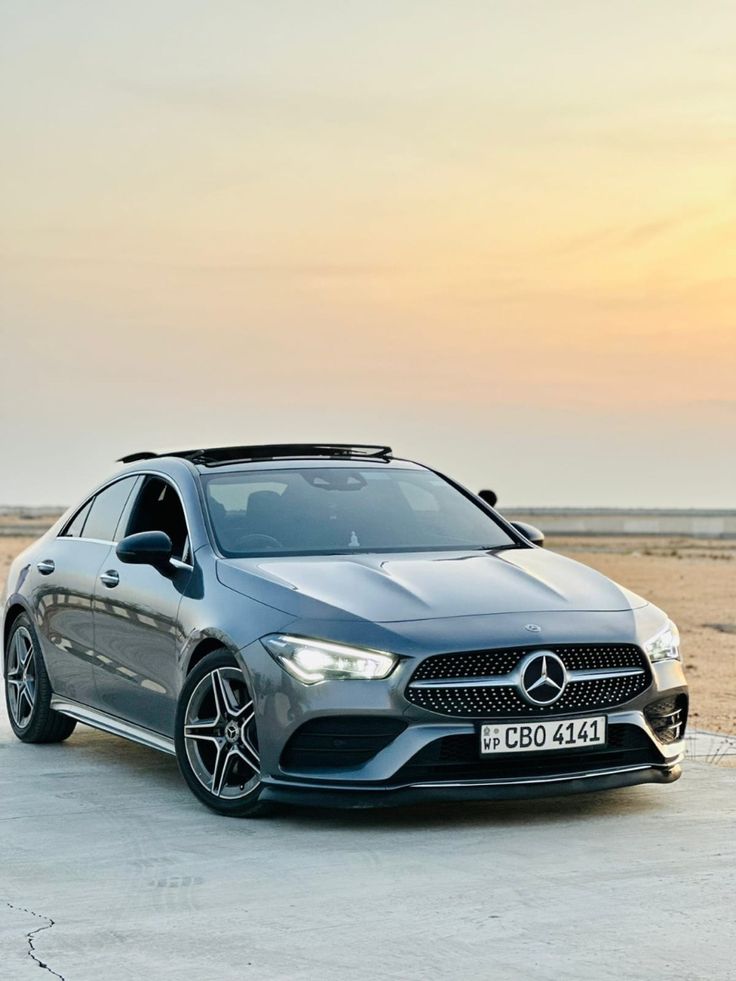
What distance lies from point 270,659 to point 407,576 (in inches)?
32.5

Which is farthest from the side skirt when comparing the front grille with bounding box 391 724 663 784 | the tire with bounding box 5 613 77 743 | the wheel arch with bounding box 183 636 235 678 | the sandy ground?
the sandy ground

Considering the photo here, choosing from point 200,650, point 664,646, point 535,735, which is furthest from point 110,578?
point 664,646

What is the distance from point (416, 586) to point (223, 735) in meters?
1.07

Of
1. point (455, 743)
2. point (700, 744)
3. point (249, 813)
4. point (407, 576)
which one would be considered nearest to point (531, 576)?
point (407, 576)

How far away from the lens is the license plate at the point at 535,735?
7074 mm

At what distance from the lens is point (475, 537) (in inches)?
348

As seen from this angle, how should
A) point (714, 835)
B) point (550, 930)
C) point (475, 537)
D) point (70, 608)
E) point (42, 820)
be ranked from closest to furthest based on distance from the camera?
point (550, 930) → point (714, 835) → point (42, 820) → point (475, 537) → point (70, 608)

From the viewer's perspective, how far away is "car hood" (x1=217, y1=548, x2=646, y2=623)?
7312 millimetres

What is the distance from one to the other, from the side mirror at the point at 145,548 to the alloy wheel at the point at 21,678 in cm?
210

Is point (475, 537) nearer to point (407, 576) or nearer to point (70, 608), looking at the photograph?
point (407, 576)

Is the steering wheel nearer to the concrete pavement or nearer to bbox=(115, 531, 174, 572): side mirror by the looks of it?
bbox=(115, 531, 174, 572): side mirror

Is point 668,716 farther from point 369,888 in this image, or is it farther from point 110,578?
point 110,578

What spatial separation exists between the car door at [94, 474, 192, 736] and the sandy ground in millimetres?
4643

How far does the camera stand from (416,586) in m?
7.57
